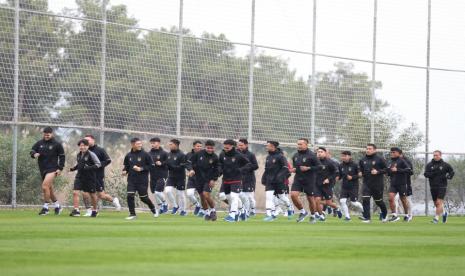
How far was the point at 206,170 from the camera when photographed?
29.5 m

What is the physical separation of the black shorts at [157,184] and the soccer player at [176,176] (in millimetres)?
319

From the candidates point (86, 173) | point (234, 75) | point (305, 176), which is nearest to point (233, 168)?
point (305, 176)

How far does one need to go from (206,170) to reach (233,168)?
1.26 meters

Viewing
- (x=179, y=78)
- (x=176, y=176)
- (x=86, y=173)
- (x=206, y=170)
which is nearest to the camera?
(x=86, y=173)

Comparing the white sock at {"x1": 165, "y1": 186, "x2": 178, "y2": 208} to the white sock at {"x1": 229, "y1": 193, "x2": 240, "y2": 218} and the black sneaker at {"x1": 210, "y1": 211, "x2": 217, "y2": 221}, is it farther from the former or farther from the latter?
the white sock at {"x1": 229, "y1": 193, "x2": 240, "y2": 218}

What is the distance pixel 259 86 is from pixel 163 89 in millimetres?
4314

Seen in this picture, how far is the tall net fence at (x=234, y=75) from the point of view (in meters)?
32.7

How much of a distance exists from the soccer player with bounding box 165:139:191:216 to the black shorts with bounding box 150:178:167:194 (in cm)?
32

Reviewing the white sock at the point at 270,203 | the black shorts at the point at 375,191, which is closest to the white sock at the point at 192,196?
the white sock at the point at 270,203

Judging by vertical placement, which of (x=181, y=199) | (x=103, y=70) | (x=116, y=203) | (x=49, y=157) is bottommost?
(x=116, y=203)

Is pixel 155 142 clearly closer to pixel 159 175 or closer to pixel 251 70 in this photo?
pixel 159 175

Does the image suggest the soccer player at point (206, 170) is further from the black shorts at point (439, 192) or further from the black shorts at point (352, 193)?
the black shorts at point (439, 192)

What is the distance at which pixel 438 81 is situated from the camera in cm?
4450

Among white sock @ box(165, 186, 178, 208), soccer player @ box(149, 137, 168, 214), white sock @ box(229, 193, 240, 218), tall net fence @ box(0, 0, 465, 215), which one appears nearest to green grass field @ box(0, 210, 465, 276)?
white sock @ box(229, 193, 240, 218)
